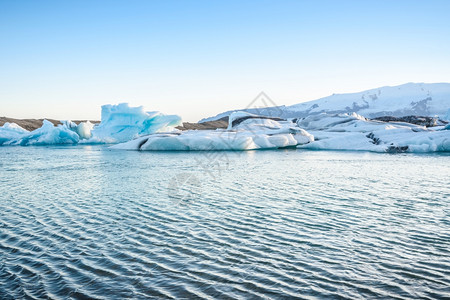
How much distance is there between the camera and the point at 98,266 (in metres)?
4.07

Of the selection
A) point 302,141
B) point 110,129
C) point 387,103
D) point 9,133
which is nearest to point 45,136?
point 9,133

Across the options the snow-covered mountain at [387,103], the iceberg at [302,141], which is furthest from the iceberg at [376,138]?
the snow-covered mountain at [387,103]

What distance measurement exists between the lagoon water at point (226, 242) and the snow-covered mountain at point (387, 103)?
2958 inches

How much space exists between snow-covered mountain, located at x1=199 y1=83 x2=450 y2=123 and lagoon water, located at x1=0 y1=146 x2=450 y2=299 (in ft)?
246

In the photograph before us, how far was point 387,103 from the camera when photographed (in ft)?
336

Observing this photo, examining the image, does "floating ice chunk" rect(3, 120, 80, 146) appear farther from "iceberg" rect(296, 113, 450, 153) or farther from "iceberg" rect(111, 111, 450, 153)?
"iceberg" rect(296, 113, 450, 153)

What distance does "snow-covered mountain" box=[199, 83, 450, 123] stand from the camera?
306ft

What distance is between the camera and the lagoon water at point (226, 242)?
11.6 feet

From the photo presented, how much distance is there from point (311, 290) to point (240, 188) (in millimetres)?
5832

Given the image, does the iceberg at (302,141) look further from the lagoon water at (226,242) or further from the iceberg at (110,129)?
the lagoon water at (226,242)

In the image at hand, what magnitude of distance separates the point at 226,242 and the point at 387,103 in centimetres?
10769

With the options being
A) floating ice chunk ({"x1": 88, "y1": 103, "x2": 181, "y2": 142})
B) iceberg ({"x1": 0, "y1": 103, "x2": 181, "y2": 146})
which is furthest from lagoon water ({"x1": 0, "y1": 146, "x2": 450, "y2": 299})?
iceberg ({"x1": 0, "y1": 103, "x2": 181, "y2": 146})

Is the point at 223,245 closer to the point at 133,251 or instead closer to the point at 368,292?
the point at 133,251

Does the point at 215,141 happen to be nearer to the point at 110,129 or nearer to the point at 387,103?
the point at 110,129
